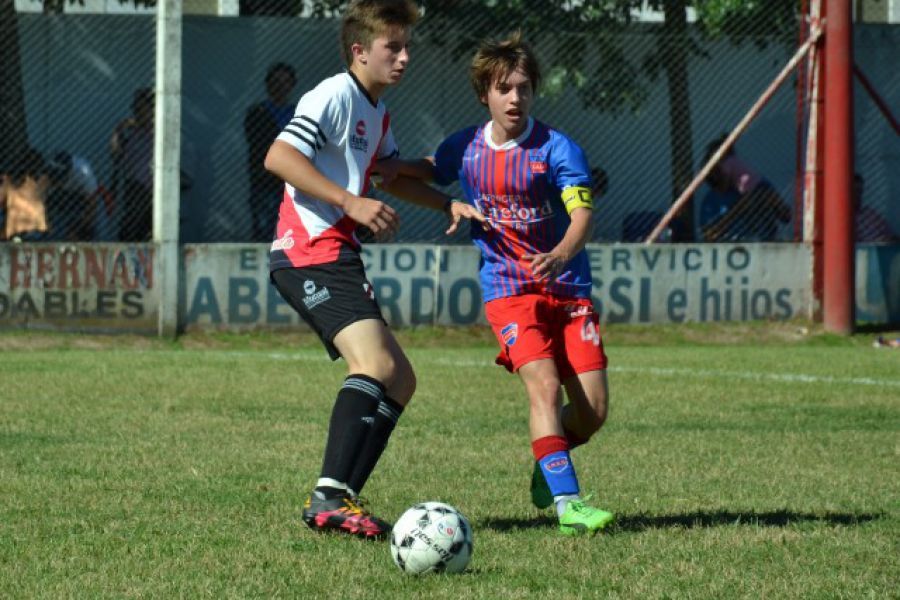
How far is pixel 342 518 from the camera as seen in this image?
5.21m

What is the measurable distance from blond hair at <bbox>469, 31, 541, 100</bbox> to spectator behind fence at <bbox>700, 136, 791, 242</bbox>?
917cm

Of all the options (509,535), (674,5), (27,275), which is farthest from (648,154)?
(509,535)

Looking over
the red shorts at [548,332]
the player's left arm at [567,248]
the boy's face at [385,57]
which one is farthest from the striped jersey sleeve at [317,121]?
the red shorts at [548,332]

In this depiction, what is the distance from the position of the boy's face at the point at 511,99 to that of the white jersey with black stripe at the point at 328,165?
0.50m

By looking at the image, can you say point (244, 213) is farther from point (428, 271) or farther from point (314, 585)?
point (314, 585)

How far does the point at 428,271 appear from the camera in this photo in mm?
13891

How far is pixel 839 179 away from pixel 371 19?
385 inches

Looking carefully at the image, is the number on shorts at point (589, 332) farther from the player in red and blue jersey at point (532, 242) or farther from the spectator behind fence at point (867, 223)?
the spectator behind fence at point (867, 223)

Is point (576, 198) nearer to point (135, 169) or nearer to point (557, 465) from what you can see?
point (557, 465)

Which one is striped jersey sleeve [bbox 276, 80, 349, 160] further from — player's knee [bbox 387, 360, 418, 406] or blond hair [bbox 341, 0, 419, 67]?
player's knee [bbox 387, 360, 418, 406]

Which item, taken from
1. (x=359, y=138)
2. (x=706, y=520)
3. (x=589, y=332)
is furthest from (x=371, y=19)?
(x=706, y=520)

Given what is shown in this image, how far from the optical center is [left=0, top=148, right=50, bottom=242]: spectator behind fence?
13.2 meters

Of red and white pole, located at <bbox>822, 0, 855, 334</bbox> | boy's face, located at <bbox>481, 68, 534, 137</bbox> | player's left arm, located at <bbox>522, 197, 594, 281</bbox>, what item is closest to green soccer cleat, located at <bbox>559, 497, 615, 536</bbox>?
player's left arm, located at <bbox>522, 197, 594, 281</bbox>

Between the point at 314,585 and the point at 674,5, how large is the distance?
11366 mm
